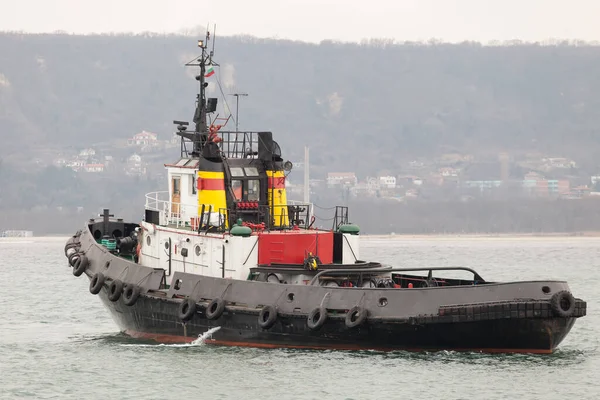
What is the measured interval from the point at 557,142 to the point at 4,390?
16030 centimetres

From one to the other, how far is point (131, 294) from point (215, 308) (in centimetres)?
277

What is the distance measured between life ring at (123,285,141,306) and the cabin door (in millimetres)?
2315

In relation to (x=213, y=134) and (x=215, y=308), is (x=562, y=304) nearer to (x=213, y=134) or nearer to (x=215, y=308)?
(x=215, y=308)

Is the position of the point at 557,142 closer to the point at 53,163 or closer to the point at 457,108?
the point at 457,108

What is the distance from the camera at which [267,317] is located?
26.0 metres

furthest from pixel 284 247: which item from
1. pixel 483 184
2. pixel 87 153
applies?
pixel 87 153

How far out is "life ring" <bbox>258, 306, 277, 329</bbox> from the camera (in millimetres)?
25750

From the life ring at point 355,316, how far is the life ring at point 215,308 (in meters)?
2.85

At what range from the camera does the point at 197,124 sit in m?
30.0

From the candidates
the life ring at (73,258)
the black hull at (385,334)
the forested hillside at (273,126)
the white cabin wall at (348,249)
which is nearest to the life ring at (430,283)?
the white cabin wall at (348,249)

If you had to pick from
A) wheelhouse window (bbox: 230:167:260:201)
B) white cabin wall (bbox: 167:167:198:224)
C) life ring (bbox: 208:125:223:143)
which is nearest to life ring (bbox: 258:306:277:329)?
wheelhouse window (bbox: 230:167:260:201)

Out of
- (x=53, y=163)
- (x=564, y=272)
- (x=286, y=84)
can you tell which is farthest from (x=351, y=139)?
(x=564, y=272)

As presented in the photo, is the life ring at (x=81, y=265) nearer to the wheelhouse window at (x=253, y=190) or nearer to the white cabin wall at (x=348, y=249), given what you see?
the wheelhouse window at (x=253, y=190)

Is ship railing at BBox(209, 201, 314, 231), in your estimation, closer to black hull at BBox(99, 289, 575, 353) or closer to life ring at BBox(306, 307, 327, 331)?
black hull at BBox(99, 289, 575, 353)
